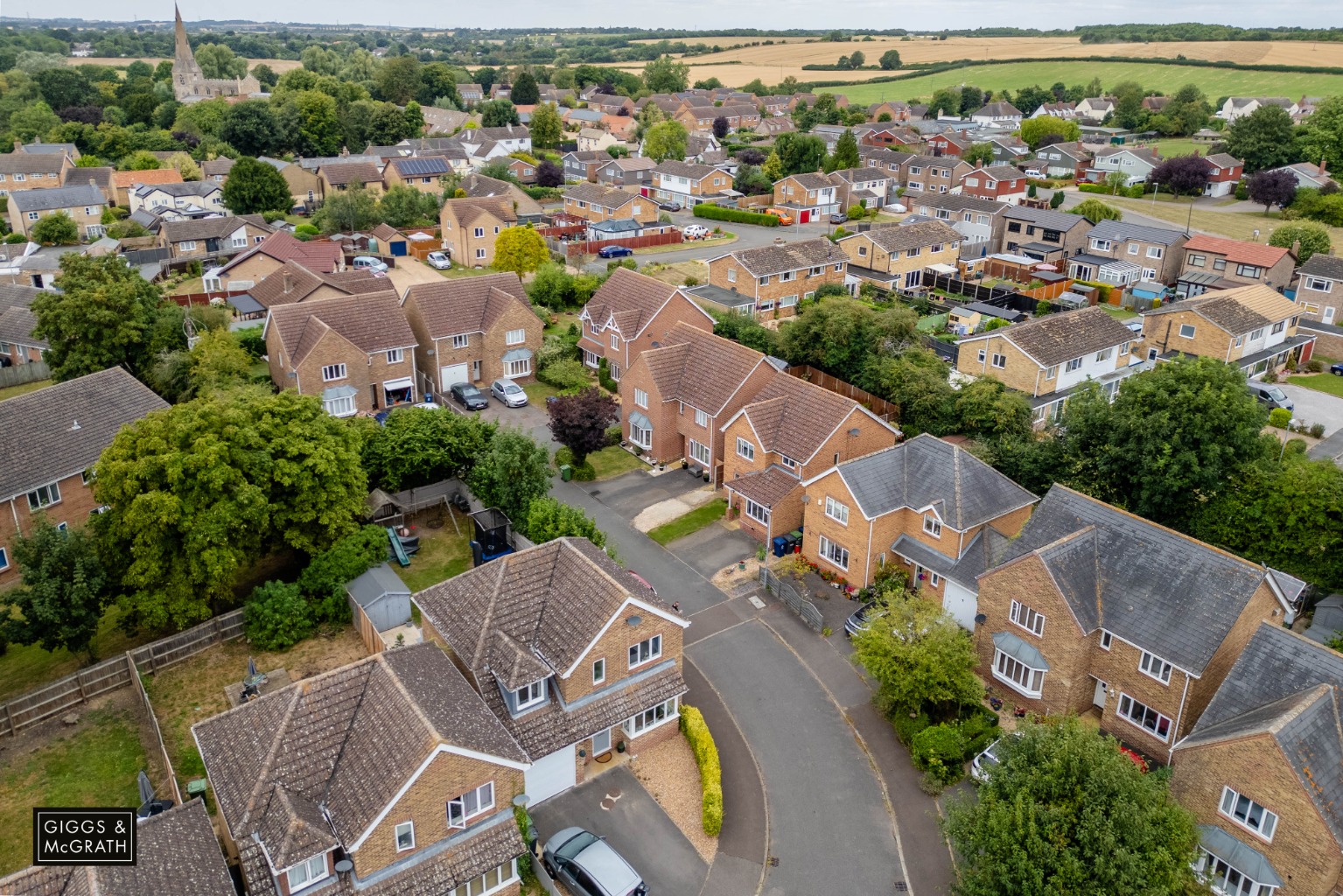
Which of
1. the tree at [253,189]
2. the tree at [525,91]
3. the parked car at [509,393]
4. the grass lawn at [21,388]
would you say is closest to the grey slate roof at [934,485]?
the parked car at [509,393]

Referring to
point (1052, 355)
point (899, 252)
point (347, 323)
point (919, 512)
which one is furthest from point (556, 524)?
point (899, 252)

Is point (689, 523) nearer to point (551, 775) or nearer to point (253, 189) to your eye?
point (551, 775)

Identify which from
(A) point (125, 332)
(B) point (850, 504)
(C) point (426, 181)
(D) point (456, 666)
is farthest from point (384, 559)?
(C) point (426, 181)

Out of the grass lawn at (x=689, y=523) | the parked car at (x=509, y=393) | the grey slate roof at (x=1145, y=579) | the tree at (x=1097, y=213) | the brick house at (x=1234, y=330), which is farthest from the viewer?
the tree at (x=1097, y=213)

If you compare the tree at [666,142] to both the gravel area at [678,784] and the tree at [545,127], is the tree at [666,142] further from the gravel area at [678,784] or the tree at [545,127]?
the gravel area at [678,784]

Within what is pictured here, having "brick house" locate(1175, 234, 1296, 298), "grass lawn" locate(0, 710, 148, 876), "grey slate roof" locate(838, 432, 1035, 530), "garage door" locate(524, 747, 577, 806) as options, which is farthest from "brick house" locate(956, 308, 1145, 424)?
"grass lawn" locate(0, 710, 148, 876)

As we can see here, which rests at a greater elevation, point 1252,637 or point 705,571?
point 1252,637

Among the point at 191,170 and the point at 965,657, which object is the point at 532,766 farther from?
the point at 191,170

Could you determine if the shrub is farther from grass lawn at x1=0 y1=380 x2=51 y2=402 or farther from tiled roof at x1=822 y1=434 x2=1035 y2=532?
grass lawn at x1=0 y1=380 x2=51 y2=402
